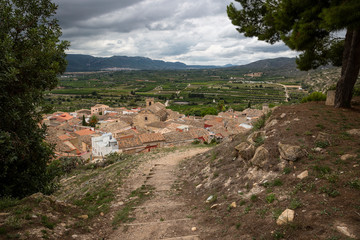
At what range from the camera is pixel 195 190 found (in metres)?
10.3

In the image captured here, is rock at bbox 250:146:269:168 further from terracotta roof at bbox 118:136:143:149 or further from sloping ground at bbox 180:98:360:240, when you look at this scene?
terracotta roof at bbox 118:136:143:149

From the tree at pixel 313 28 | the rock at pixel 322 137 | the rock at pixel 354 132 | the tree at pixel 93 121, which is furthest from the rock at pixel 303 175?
the tree at pixel 93 121

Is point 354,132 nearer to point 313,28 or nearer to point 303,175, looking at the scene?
point 303,175

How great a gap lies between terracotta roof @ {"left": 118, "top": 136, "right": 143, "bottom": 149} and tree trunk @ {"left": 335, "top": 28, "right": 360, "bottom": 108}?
76.0 ft

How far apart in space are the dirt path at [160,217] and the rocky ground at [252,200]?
0.12 ft

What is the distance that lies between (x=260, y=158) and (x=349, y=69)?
6.20 metres

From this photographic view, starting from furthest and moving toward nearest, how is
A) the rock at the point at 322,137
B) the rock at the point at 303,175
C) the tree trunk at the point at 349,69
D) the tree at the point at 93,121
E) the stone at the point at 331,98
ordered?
the tree at the point at 93,121 → the stone at the point at 331,98 → the tree trunk at the point at 349,69 → the rock at the point at 322,137 → the rock at the point at 303,175

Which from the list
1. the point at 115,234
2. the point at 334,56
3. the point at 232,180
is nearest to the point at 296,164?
the point at 232,180

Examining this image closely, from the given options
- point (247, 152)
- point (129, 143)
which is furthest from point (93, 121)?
point (247, 152)

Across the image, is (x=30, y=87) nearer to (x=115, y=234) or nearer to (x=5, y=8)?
(x=5, y=8)

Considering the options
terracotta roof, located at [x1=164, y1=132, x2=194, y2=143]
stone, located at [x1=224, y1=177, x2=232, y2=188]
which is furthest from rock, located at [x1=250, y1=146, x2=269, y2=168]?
terracotta roof, located at [x1=164, y1=132, x2=194, y2=143]

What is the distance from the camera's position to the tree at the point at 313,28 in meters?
7.30

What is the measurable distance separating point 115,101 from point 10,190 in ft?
344

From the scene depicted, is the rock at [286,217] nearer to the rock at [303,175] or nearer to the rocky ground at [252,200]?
the rocky ground at [252,200]
